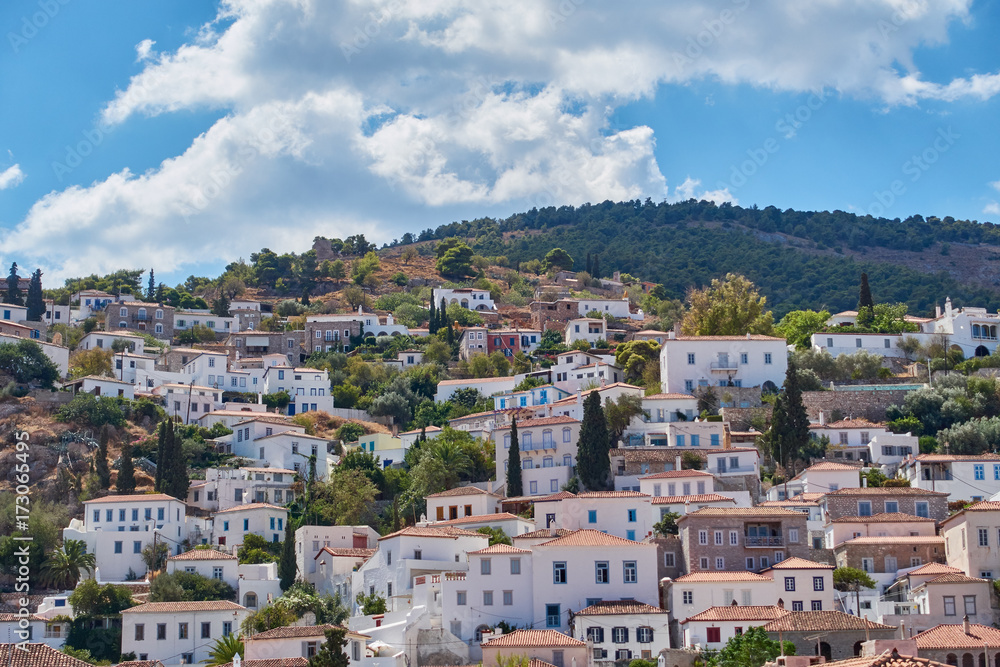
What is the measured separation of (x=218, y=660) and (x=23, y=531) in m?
17.3

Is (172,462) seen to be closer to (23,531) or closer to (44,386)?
(23,531)

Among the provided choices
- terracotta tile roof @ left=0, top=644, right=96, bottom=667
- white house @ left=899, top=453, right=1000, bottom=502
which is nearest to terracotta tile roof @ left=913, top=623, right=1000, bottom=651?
white house @ left=899, top=453, right=1000, bottom=502

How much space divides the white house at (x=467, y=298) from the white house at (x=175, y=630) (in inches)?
2494

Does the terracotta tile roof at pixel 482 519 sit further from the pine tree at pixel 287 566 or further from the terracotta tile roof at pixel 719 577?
the terracotta tile roof at pixel 719 577

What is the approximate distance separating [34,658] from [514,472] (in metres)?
37.8

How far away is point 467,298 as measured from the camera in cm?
11794

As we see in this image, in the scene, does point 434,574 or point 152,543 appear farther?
point 152,543

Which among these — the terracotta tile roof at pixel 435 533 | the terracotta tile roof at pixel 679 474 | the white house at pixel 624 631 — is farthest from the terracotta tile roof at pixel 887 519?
the terracotta tile roof at pixel 435 533

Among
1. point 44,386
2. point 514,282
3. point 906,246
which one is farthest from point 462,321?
point 906,246

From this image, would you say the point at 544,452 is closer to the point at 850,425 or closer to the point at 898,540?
the point at 850,425

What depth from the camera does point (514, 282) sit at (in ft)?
444

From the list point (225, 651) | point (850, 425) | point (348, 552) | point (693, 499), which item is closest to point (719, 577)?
point (693, 499)

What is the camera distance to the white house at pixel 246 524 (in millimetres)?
66438

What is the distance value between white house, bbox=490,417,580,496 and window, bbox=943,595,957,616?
70.7 ft
